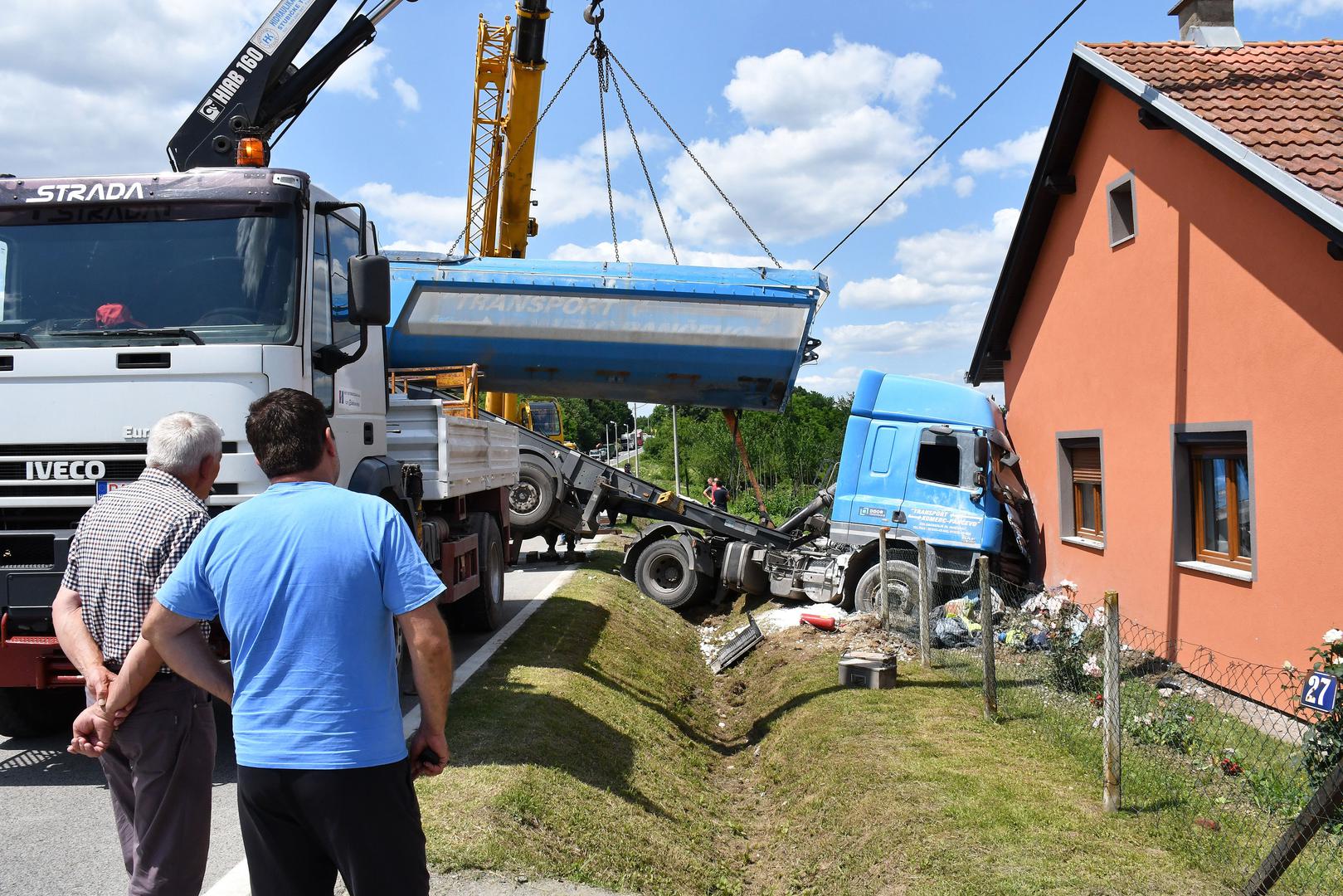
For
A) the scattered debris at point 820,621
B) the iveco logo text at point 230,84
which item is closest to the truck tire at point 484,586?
the scattered debris at point 820,621

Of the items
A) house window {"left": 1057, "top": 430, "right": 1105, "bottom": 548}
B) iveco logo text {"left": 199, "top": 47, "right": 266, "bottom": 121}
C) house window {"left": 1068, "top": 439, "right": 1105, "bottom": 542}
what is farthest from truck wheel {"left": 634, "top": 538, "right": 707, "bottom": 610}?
iveco logo text {"left": 199, "top": 47, "right": 266, "bottom": 121}

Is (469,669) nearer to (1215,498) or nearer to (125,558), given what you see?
(125,558)

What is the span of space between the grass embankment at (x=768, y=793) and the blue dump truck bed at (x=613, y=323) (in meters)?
3.75

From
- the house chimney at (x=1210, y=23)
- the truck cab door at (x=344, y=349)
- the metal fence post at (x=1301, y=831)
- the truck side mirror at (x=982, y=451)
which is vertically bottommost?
the metal fence post at (x=1301, y=831)

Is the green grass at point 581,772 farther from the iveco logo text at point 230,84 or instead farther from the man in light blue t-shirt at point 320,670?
the iveco logo text at point 230,84

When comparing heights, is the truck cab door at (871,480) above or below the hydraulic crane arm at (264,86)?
below

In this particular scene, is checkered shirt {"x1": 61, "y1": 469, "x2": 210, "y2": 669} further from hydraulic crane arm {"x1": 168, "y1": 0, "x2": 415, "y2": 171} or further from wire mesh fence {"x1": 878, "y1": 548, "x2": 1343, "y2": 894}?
hydraulic crane arm {"x1": 168, "y1": 0, "x2": 415, "y2": 171}

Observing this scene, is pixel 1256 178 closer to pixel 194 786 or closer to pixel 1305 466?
pixel 1305 466

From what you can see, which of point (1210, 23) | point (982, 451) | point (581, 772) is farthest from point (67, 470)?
point (1210, 23)

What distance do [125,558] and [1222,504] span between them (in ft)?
28.2

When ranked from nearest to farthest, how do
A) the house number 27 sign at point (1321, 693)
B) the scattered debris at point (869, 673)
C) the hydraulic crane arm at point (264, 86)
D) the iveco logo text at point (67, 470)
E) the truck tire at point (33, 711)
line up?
the house number 27 sign at point (1321, 693)
the iveco logo text at point (67, 470)
the truck tire at point (33, 711)
the hydraulic crane arm at point (264, 86)
the scattered debris at point (869, 673)

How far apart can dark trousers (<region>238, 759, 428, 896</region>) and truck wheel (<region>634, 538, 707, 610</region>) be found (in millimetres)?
11639

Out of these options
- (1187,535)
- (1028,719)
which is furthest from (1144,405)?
(1028,719)

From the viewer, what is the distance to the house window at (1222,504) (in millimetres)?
8625
